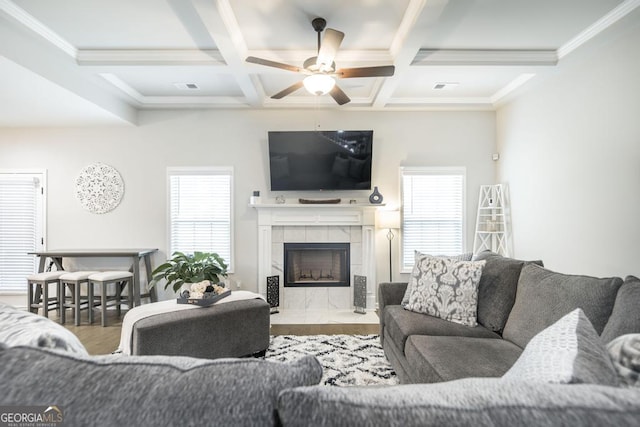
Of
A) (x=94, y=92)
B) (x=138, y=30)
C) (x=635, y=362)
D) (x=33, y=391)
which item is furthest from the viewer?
(x=94, y=92)

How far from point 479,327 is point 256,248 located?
317 centimetres

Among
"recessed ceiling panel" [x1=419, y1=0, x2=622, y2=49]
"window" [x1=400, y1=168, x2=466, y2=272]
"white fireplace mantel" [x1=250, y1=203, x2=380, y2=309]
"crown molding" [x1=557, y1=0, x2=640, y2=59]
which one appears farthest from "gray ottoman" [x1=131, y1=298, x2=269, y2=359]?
"crown molding" [x1=557, y1=0, x2=640, y2=59]

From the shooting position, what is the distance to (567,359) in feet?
2.43

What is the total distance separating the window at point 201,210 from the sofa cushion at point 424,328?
296 centimetres

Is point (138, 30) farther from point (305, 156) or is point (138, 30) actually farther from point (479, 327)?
point (479, 327)

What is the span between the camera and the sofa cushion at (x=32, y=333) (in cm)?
77

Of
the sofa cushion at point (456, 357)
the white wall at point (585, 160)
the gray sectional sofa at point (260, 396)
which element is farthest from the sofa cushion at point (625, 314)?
the white wall at point (585, 160)

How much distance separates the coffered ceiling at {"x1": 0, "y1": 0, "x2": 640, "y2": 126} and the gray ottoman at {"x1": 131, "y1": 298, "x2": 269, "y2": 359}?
2.30 meters

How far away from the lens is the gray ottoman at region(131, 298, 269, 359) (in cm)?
232

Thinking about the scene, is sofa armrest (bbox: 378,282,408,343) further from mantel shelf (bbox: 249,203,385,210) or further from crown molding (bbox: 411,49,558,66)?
crown molding (bbox: 411,49,558,66)

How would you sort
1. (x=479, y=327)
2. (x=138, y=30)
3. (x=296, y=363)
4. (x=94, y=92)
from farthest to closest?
1. (x=94, y=92)
2. (x=138, y=30)
3. (x=479, y=327)
4. (x=296, y=363)

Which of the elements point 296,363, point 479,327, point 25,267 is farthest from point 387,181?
point 25,267

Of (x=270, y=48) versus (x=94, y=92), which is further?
(x=94, y=92)

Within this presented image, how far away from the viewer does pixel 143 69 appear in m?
3.40
